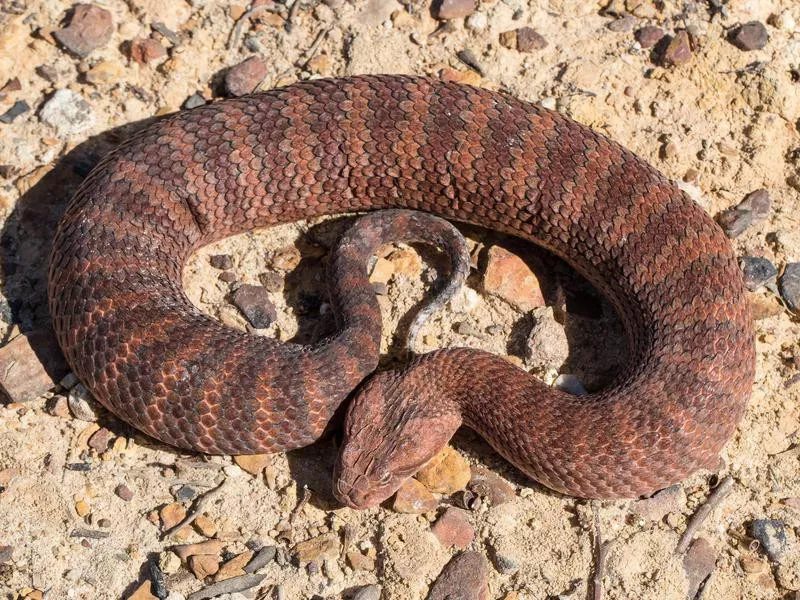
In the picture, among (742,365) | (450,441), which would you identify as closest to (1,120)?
(450,441)

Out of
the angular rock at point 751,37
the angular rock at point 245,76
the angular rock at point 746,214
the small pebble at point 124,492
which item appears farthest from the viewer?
the angular rock at point 245,76

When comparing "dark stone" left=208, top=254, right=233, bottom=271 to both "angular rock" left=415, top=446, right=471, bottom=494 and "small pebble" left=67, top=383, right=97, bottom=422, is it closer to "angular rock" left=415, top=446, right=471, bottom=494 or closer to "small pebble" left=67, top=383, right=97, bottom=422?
"small pebble" left=67, top=383, right=97, bottom=422

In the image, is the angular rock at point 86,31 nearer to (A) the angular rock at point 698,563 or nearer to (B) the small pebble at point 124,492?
(B) the small pebble at point 124,492

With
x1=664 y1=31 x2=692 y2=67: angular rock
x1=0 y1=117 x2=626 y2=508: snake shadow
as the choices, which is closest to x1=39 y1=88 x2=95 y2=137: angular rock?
x1=0 y1=117 x2=626 y2=508: snake shadow

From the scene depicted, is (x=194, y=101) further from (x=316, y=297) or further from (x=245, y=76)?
(x=316, y=297)

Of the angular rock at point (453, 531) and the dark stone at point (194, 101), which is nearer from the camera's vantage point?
the angular rock at point (453, 531)

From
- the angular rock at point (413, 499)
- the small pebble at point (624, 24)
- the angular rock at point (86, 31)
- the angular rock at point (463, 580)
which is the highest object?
the angular rock at point (86, 31)

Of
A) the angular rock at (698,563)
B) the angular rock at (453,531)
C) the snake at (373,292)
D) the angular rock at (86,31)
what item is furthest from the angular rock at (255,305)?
the angular rock at (698,563)

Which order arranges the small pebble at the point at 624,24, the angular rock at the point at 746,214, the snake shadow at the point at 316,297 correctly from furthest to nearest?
1. the small pebble at the point at 624,24
2. the angular rock at the point at 746,214
3. the snake shadow at the point at 316,297
